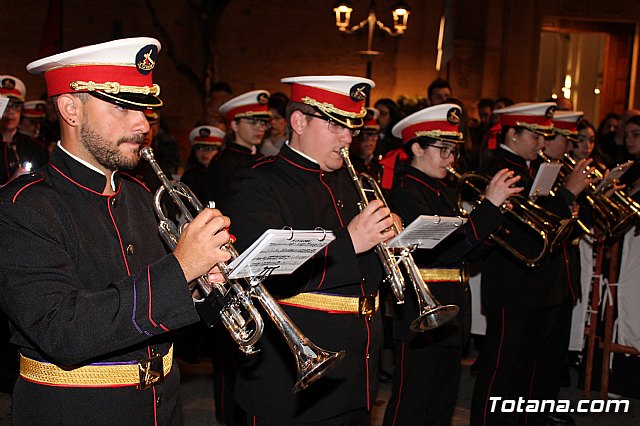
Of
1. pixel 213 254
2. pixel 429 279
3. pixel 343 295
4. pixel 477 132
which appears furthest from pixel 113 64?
pixel 477 132

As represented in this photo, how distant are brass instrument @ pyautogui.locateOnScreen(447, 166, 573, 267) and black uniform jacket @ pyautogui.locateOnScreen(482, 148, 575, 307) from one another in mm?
59

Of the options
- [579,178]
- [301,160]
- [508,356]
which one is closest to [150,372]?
[301,160]

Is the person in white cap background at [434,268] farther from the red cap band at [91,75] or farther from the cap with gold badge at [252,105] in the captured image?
the red cap band at [91,75]

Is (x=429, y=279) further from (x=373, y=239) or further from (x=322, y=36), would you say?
(x=322, y=36)

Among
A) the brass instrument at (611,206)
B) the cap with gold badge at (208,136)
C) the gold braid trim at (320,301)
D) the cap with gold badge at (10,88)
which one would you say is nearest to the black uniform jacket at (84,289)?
the gold braid trim at (320,301)

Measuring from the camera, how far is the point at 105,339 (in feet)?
7.95

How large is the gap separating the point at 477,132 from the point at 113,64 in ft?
29.6

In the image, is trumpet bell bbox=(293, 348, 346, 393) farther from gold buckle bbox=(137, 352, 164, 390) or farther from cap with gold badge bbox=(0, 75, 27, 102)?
cap with gold badge bbox=(0, 75, 27, 102)

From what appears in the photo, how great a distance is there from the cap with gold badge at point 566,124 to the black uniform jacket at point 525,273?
0.74 metres

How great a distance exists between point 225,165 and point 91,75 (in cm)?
382

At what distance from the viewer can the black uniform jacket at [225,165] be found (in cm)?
638

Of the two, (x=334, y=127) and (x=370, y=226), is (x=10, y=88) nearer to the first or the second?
(x=334, y=127)

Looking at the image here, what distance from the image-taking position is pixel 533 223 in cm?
539

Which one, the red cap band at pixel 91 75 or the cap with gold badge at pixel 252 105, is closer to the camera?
the red cap band at pixel 91 75
